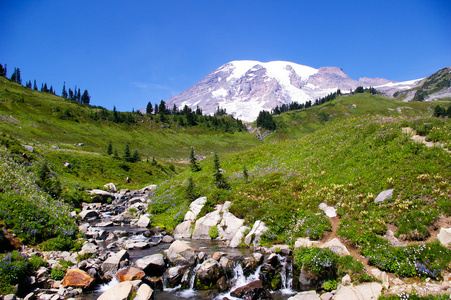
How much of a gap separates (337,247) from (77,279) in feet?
49.4

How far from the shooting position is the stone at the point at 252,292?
12.2 meters

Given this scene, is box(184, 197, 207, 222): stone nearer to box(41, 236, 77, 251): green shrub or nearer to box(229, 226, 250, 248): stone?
box(229, 226, 250, 248): stone

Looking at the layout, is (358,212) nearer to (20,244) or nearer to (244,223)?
(244,223)

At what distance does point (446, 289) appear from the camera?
30.3 feet

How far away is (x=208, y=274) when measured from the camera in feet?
44.5

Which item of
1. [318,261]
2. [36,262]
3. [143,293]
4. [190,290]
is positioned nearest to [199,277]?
[190,290]

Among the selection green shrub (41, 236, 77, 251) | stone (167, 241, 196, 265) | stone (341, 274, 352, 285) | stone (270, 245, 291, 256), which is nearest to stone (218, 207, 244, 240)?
stone (270, 245, 291, 256)

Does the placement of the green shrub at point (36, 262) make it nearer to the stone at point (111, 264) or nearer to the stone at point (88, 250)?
the stone at point (88, 250)

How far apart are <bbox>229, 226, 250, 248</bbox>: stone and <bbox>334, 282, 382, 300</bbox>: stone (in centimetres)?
939

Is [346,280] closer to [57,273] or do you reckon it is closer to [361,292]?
[361,292]

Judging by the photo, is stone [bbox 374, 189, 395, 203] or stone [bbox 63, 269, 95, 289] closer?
stone [bbox 63, 269, 95, 289]

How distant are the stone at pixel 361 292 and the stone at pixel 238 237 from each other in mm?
9391

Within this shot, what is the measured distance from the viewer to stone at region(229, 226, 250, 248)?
19.2m

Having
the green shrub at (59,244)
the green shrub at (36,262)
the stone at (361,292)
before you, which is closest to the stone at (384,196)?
the stone at (361,292)
